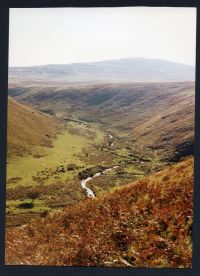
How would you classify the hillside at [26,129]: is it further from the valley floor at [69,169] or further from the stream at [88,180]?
the stream at [88,180]

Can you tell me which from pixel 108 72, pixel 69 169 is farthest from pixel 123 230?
pixel 108 72

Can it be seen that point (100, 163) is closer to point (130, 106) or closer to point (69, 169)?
point (69, 169)

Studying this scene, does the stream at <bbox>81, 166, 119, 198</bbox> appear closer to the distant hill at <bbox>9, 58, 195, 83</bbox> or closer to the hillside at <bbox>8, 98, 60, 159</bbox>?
the hillside at <bbox>8, 98, 60, 159</bbox>

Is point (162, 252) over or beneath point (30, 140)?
beneath

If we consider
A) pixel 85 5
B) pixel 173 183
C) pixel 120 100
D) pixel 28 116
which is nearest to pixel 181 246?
pixel 173 183

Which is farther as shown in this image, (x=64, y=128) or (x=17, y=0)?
(x=64, y=128)

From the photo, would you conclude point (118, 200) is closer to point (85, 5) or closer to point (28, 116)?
point (28, 116)
